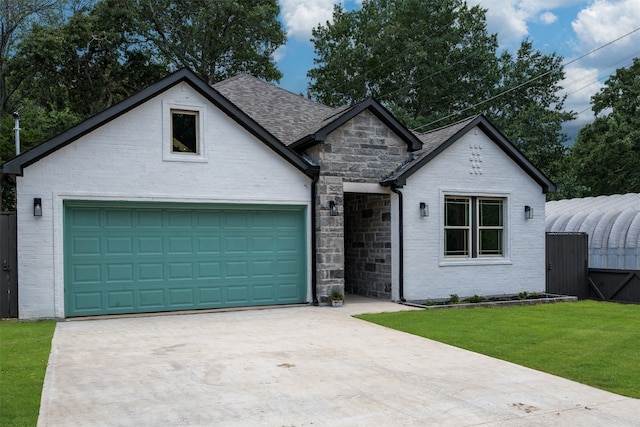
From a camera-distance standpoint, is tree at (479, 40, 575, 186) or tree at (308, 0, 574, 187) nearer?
tree at (479, 40, 575, 186)

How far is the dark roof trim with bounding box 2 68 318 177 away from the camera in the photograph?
35.4 feet

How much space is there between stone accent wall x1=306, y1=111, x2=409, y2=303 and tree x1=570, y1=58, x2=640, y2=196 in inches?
825

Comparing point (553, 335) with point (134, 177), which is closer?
point (553, 335)

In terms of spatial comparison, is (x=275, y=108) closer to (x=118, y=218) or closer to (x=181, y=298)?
(x=118, y=218)

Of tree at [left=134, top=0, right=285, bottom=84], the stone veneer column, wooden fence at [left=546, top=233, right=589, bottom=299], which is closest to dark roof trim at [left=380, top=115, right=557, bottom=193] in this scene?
the stone veneer column

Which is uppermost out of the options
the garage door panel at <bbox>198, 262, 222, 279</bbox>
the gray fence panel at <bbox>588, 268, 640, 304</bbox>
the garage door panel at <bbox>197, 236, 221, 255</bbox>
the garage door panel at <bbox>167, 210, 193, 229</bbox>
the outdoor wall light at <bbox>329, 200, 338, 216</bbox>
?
the outdoor wall light at <bbox>329, 200, 338, 216</bbox>

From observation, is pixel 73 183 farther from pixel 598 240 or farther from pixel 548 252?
pixel 598 240

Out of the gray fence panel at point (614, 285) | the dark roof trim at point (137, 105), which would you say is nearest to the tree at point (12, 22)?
the dark roof trim at point (137, 105)

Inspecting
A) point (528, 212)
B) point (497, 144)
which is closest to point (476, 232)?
point (528, 212)

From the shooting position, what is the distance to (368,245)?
601 inches

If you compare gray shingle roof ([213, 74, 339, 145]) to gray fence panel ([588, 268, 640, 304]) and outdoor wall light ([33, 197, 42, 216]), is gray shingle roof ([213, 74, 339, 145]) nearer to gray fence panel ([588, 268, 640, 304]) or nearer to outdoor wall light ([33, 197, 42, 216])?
outdoor wall light ([33, 197, 42, 216])

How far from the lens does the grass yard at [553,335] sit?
6.91 meters

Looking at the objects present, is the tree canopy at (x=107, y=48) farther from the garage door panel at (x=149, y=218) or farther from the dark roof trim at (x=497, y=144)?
the dark roof trim at (x=497, y=144)

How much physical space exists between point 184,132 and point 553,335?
8337 mm
